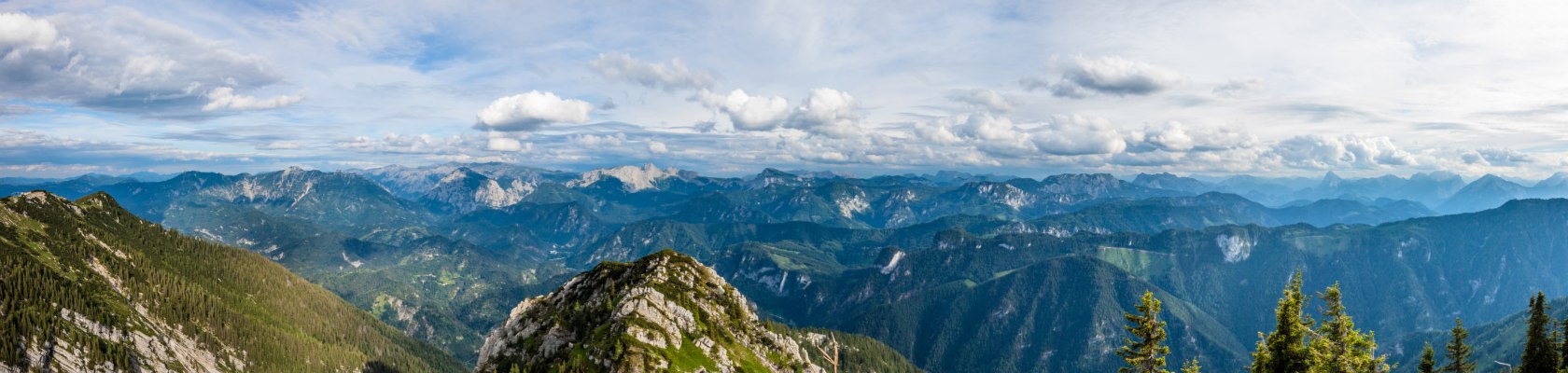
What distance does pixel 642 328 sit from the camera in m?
127

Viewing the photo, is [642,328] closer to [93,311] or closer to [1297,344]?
[1297,344]

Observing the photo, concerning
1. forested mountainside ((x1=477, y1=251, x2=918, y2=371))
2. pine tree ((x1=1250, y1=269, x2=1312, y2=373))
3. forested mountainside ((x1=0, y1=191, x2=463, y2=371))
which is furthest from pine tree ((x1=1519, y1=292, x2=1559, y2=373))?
forested mountainside ((x1=0, y1=191, x2=463, y2=371))

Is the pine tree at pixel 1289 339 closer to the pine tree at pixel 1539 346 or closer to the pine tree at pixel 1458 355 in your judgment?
the pine tree at pixel 1458 355

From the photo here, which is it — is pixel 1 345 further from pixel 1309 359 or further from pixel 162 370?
pixel 1309 359

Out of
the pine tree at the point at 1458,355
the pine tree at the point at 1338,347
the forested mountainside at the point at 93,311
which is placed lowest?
the forested mountainside at the point at 93,311

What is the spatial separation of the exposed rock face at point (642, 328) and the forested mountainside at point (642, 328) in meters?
0.22

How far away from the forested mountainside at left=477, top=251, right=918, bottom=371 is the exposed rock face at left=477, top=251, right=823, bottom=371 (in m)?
0.22

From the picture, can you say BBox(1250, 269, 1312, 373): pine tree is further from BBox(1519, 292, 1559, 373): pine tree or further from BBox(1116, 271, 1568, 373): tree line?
BBox(1519, 292, 1559, 373): pine tree

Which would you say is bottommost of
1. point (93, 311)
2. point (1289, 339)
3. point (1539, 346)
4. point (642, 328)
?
point (93, 311)

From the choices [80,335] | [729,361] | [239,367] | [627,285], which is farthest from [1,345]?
[729,361]

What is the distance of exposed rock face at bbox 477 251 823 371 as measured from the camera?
407ft

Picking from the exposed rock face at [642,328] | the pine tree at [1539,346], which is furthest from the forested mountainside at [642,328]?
the pine tree at [1539,346]

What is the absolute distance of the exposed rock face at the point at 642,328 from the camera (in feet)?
407

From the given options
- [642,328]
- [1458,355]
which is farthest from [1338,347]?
[642,328]
